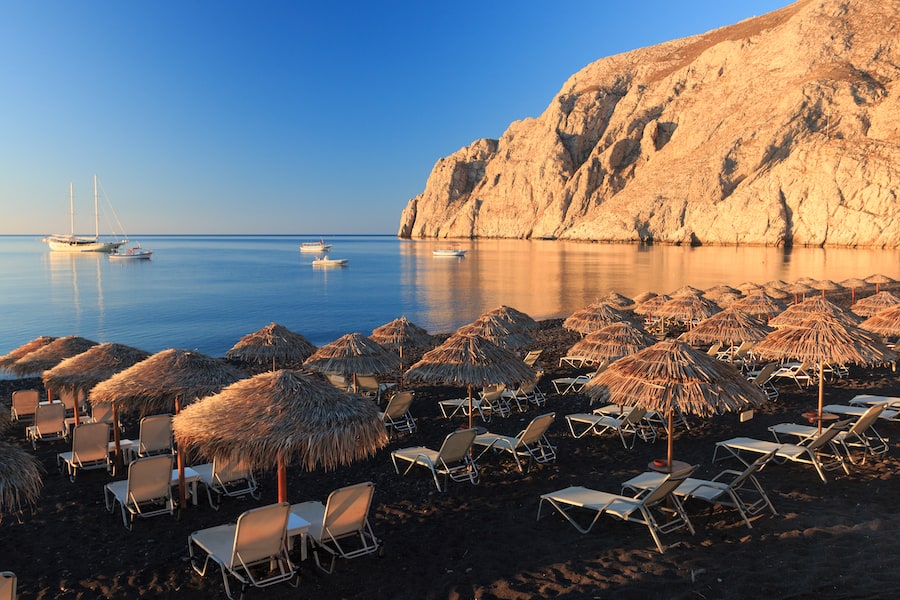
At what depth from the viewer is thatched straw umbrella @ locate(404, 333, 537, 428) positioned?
953 centimetres

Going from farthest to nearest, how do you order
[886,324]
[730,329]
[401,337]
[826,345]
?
[401,337] < [730,329] < [886,324] < [826,345]

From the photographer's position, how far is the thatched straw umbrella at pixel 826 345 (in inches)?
352

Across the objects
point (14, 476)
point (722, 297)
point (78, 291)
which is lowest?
Result: point (78, 291)

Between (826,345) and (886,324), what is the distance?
4.96 metres

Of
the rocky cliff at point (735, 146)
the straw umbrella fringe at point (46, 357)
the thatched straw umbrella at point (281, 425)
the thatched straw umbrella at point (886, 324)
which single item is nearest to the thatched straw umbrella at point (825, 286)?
the thatched straw umbrella at point (886, 324)

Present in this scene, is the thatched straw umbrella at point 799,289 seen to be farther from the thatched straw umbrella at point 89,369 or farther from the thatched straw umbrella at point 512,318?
the thatched straw umbrella at point 89,369

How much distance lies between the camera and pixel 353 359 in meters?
11.4

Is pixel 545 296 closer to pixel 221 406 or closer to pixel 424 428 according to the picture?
→ pixel 424 428

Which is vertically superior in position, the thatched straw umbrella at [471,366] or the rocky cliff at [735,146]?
the rocky cliff at [735,146]

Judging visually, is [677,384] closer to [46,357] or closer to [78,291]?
[46,357]

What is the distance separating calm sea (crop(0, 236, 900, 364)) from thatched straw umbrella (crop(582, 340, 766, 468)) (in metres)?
23.1

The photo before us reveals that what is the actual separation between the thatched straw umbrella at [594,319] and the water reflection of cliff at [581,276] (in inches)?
603

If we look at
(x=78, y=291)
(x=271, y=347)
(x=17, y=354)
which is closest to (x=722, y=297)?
(x=271, y=347)

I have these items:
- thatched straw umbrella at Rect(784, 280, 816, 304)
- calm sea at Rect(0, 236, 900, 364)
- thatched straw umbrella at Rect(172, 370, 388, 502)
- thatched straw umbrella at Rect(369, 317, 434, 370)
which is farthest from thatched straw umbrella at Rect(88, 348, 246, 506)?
thatched straw umbrella at Rect(784, 280, 816, 304)
